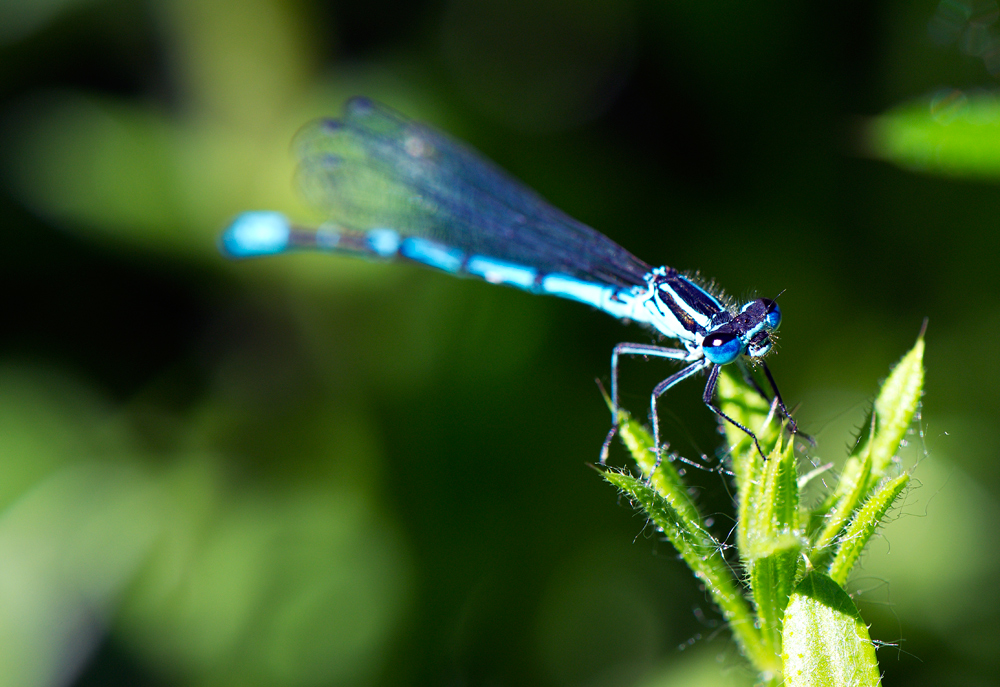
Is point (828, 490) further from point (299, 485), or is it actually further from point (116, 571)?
point (116, 571)

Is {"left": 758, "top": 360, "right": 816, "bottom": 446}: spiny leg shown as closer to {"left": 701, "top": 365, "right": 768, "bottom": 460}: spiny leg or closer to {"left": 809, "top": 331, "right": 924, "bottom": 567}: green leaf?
{"left": 701, "top": 365, "right": 768, "bottom": 460}: spiny leg

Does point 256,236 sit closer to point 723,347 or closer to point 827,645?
point 723,347

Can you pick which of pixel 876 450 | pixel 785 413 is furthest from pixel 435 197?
pixel 876 450

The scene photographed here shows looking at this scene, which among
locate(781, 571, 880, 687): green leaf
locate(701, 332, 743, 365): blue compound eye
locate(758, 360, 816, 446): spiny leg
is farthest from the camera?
locate(701, 332, 743, 365): blue compound eye

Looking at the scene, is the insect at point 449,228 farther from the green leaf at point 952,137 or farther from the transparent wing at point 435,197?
the green leaf at point 952,137

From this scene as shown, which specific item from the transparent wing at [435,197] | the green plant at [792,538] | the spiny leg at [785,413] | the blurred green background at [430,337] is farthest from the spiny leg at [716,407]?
the blurred green background at [430,337]

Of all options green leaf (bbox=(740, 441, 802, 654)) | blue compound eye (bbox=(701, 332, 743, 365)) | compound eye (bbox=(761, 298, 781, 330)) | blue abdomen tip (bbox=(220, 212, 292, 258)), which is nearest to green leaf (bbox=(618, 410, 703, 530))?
green leaf (bbox=(740, 441, 802, 654))
